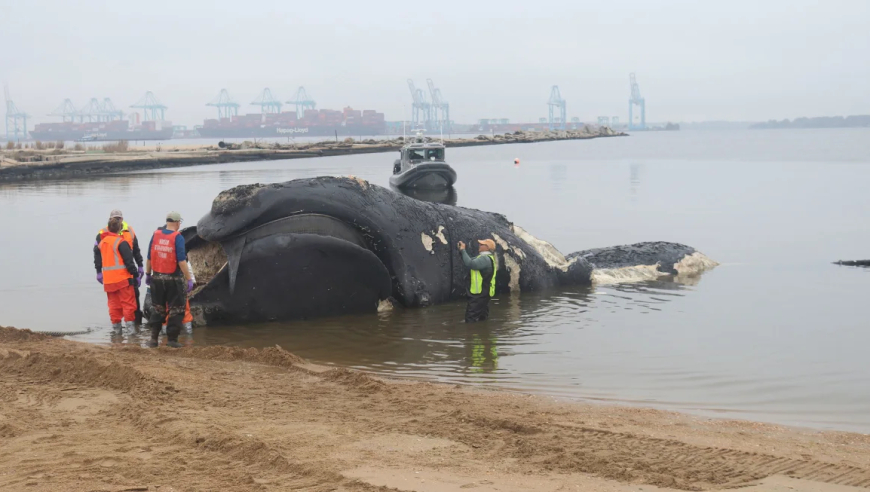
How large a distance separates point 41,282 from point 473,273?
778 centimetres

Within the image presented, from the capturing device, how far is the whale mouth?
10.6m

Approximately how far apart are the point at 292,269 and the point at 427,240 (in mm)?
1956

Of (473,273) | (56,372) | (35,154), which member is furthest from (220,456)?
(35,154)

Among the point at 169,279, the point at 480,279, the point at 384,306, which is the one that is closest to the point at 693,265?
the point at 480,279

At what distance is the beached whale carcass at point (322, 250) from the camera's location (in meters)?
10.6

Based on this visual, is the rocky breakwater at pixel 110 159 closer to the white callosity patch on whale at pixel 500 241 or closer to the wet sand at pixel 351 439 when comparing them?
the white callosity patch on whale at pixel 500 241

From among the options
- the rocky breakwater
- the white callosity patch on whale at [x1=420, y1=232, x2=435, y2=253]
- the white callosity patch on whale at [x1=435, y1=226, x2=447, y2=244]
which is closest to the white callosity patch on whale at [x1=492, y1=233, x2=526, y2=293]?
the white callosity patch on whale at [x1=435, y1=226, x2=447, y2=244]

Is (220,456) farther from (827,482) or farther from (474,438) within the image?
(827,482)

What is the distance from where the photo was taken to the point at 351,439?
6137mm

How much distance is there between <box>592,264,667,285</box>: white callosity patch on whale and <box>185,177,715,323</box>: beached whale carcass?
226cm

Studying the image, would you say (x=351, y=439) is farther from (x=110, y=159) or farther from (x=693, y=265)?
(x=110, y=159)

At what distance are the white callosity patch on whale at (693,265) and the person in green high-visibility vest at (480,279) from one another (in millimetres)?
5319

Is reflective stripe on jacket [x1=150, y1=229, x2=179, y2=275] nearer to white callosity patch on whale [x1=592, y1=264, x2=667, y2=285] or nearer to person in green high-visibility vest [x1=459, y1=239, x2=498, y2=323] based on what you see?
person in green high-visibility vest [x1=459, y1=239, x2=498, y2=323]

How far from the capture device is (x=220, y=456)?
5.66m
